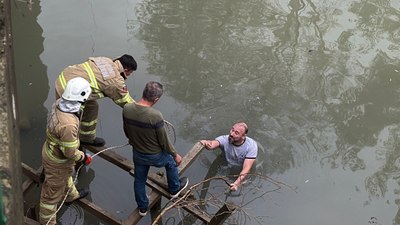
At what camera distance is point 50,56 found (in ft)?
29.4

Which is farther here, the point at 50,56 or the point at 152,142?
the point at 50,56

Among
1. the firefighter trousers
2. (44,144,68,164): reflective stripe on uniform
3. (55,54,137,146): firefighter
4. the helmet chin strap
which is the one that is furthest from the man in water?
the helmet chin strap

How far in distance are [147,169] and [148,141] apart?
0.48m

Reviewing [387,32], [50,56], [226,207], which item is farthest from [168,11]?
[226,207]

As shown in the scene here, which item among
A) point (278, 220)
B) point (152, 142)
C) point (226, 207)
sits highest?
point (152, 142)

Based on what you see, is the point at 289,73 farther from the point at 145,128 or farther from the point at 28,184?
the point at 28,184

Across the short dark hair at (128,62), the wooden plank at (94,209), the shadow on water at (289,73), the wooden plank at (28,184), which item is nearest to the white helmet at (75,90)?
the short dark hair at (128,62)

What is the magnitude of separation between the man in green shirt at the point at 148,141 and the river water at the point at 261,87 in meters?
1.10

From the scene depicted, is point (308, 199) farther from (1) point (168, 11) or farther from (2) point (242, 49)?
(1) point (168, 11)

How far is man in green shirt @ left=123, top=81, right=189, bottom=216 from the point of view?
4961 millimetres

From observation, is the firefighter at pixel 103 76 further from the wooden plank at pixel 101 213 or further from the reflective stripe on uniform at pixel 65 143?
the wooden plank at pixel 101 213

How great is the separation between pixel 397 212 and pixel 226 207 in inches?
129

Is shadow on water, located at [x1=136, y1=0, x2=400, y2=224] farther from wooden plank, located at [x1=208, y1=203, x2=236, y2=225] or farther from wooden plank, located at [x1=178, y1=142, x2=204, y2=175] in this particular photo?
wooden plank, located at [x1=208, y1=203, x2=236, y2=225]

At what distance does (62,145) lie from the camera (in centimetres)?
486
